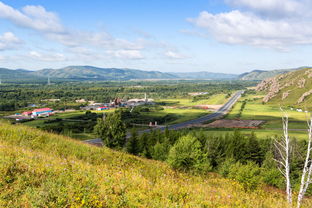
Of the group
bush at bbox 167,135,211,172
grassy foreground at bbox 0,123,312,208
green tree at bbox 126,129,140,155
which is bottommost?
green tree at bbox 126,129,140,155

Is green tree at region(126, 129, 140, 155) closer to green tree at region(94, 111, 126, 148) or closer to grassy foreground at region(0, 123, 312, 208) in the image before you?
green tree at region(94, 111, 126, 148)

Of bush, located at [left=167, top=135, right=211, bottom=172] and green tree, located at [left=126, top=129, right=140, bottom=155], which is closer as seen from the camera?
bush, located at [left=167, top=135, right=211, bottom=172]

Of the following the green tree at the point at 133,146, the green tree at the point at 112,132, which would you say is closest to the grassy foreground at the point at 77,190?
the green tree at the point at 112,132

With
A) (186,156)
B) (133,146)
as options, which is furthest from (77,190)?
(133,146)

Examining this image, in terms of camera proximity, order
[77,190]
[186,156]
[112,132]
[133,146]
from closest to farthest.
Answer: [77,190] → [186,156] → [112,132] → [133,146]

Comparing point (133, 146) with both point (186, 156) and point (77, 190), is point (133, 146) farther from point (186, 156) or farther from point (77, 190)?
point (77, 190)

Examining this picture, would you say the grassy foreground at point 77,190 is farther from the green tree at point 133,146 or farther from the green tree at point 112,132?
the green tree at point 133,146

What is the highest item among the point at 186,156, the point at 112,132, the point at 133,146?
the point at 112,132

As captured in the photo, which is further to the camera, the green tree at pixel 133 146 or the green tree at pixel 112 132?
the green tree at pixel 133 146

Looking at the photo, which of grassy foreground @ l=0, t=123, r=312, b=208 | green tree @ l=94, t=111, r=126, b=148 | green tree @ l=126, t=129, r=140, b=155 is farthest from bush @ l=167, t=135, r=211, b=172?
grassy foreground @ l=0, t=123, r=312, b=208

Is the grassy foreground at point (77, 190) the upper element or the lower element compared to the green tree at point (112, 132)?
upper

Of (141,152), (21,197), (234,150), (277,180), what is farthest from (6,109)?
(21,197)
